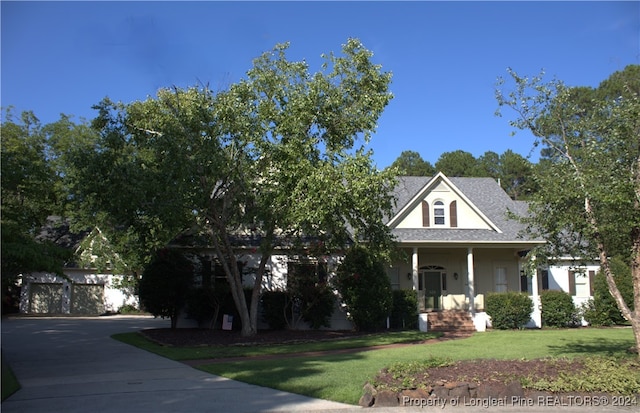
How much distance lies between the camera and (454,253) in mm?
25203

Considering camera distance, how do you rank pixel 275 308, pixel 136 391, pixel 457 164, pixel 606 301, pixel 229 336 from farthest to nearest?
pixel 457 164
pixel 606 301
pixel 275 308
pixel 229 336
pixel 136 391

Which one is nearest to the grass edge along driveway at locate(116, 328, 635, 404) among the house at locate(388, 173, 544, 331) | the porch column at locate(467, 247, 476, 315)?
the porch column at locate(467, 247, 476, 315)

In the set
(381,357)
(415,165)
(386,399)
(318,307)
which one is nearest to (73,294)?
(318,307)

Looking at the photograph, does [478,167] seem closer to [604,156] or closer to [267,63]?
[267,63]

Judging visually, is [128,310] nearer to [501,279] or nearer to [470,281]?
[470,281]

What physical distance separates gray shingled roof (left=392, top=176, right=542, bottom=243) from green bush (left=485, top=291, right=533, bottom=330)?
2.45 meters

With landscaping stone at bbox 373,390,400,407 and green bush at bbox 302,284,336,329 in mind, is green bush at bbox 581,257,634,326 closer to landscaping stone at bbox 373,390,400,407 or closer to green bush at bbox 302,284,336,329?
green bush at bbox 302,284,336,329

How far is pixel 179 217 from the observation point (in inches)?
599

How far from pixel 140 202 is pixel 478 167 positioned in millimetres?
51327

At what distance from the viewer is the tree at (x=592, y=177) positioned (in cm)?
1016

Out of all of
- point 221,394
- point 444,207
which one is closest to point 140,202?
point 221,394

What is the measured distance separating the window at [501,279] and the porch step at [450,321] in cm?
302

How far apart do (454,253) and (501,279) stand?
2.67m

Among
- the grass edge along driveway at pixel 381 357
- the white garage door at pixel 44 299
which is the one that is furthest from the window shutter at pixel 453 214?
the white garage door at pixel 44 299
